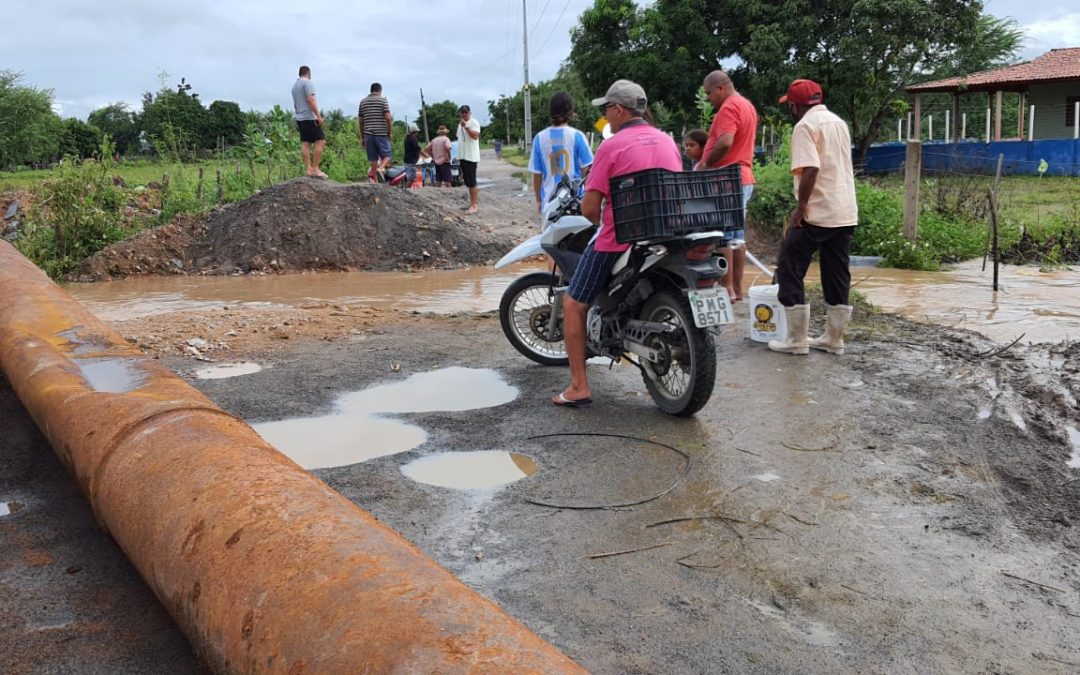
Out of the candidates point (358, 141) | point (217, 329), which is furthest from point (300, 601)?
point (358, 141)

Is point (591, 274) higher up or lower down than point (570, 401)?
higher up

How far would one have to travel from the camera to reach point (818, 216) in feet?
19.6

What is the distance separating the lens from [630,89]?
4840 millimetres

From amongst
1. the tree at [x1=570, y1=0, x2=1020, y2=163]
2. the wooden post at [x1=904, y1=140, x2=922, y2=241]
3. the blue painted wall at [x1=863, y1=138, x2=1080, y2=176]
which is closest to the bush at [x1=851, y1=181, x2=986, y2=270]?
the wooden post at [x1=904, y1=140, x2=922, y2=241]

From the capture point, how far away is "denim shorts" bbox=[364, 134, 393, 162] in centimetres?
1539

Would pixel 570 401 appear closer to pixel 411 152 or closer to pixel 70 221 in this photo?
pixel 70 221

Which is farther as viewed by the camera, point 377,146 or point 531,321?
point 377,146

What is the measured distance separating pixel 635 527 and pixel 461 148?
43.9 ft

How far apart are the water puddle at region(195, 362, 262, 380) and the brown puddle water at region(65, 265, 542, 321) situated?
2828 mm

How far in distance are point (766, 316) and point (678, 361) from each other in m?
1.93

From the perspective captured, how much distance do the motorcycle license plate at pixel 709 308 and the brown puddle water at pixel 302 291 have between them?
4.54 m

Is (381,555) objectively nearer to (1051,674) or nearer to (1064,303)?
(1051,674)

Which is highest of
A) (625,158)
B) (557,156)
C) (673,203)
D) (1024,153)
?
(1024,153)

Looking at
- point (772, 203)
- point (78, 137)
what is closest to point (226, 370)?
point (772, 203)
